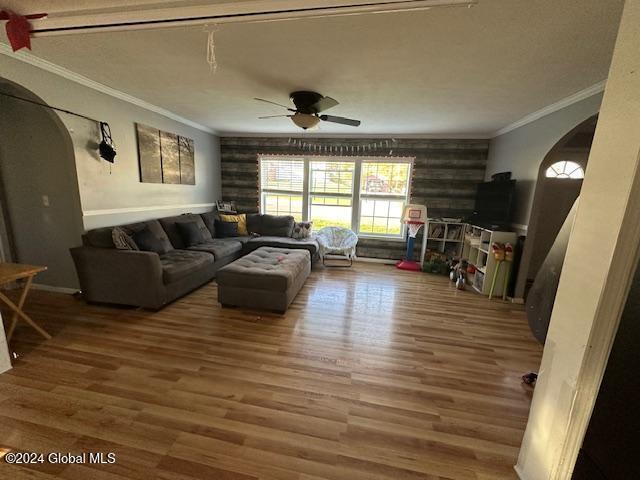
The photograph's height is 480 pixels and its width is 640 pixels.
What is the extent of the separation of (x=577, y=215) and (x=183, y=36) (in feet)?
8.52

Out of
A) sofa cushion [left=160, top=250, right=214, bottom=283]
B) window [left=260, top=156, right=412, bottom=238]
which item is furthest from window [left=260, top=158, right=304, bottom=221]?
sofa cushion [left=160, top=250, right=214, bottom=283]

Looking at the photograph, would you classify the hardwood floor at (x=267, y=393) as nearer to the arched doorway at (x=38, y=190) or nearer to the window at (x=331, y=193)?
the arched doorway at (x=38, y=190)

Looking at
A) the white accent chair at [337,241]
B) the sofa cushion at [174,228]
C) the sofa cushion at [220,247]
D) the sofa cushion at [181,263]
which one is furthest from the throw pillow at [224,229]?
the white accent chair at [337,241]

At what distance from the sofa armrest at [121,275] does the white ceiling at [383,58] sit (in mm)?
1821

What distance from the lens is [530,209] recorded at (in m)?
3.28

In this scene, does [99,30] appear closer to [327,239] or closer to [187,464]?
[187,464]

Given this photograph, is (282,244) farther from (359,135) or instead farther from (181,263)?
(359,135)

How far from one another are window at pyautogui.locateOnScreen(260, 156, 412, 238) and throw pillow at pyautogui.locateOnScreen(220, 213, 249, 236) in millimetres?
713

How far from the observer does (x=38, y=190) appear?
2.96 meters

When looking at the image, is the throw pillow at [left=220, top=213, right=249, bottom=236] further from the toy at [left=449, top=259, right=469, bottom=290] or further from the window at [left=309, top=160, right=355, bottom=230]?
the toy at [left=449, top=259, right=469, bottom=290]

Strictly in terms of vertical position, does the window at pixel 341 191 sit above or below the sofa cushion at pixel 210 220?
above

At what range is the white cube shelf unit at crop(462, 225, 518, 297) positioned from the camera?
3498 millimetres

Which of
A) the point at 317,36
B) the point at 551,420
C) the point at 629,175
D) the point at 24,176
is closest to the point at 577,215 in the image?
the point at 629,175

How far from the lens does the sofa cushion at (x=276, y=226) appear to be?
4.86 meters
